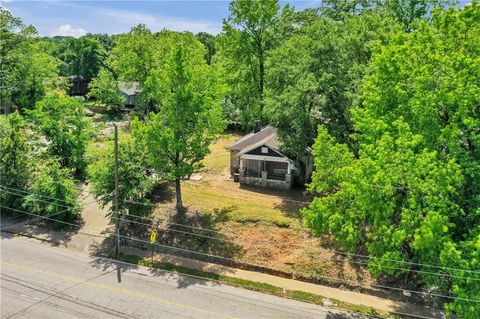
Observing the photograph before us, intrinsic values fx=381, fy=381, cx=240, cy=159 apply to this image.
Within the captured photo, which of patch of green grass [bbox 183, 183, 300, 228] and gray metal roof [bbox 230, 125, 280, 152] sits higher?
gray metal roof [bbox 230, 125, 280, 152]

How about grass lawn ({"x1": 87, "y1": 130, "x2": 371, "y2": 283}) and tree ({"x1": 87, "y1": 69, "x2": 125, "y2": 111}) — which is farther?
tree ({"x1": 87, "y1": 69, "x2": 125, "y2": 111})

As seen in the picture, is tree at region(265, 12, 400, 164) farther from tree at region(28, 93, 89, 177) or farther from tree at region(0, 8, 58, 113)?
tree at region(0, 8, 58, 113)

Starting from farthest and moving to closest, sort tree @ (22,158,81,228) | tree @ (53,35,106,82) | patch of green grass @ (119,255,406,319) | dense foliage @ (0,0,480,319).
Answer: tree @ (53,35,106,82) < tree @ (22,158,81,228) < patch of green grass @ (119,255,406,319) < dense foliage @ (0,0,480,319)

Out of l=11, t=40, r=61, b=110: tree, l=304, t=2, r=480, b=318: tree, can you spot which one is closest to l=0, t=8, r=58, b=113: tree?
l=11, t=40, r=61, b=110: tree

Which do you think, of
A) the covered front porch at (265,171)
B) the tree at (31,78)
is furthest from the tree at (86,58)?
the covered front porch at (265,171)

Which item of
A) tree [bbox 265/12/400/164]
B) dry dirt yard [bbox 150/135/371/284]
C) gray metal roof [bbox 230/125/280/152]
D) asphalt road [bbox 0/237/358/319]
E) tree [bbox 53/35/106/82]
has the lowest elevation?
asphalt road [bbox 0/237/358/319]

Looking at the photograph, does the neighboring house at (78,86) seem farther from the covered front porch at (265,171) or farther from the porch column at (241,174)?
the covered front porch at (265,171)

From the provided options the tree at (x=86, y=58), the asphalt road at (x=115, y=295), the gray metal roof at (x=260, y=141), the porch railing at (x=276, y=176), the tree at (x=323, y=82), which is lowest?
the asphalt road at (x=115, y=295)

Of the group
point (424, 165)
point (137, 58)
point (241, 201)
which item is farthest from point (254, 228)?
point (137, 58)
